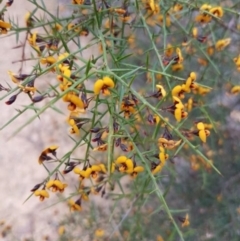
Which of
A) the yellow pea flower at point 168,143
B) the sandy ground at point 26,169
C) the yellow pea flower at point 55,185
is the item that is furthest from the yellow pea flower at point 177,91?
the sandy ground at point 26,169

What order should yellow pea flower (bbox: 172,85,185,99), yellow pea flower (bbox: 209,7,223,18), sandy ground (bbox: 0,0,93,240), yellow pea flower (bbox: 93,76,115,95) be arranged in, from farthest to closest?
1. sandy ground (bbox: 0,0,93,240)
2. yellow pea flower (bbox: 209,7,223,18)
3. yellow pea flower (bbox: 172,85,185,99)
4. yellow pea flower (bbox: 93,76,115,95)

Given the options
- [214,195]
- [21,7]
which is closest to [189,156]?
[214,195]

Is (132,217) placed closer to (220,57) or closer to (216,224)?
(216,224)

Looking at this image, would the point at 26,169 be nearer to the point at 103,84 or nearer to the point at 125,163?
the point at 125,163

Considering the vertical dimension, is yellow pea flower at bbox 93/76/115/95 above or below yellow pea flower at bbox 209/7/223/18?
above

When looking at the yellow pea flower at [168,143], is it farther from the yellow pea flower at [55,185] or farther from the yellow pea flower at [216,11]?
the yellow pea flower at [216,11]

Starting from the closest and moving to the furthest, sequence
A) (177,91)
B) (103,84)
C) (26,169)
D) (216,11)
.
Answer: (103,84) < (177,91) < (216,11) < (26,169)

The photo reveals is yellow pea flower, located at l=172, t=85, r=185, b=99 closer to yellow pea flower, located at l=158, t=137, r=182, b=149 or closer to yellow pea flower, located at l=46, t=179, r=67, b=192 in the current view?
yellow pea flower, located at l=158, t=137, r=182, b=149

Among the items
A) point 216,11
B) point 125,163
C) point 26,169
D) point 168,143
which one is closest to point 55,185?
point 125,163

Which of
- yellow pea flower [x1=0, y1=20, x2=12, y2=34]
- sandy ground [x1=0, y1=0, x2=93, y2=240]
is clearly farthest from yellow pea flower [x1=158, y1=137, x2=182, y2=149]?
sandy ground [x1=0, y1=0, x2=93, y2=240]
